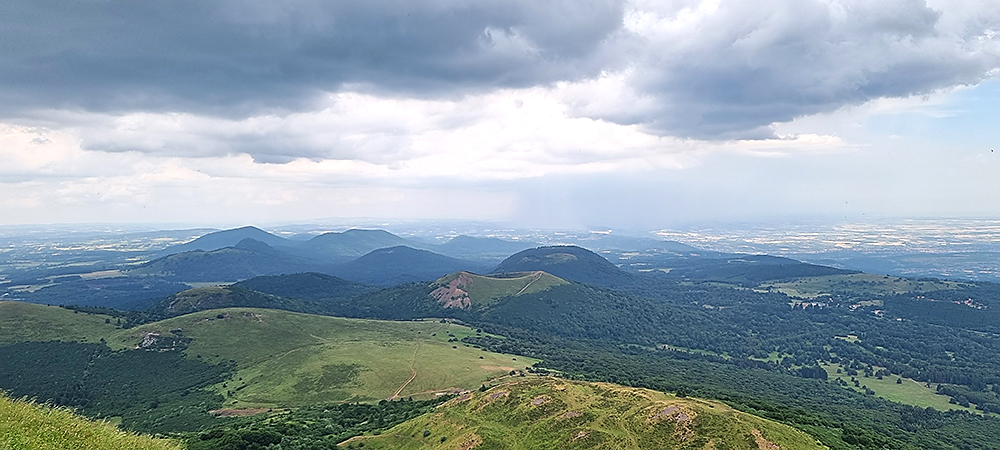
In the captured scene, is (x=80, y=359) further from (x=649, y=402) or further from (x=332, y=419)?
(x=649, y=402)

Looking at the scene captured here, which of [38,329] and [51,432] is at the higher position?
[51,432]

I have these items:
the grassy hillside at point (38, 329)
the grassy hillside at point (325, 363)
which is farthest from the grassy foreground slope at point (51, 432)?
the grassy hillside at point (38, 329)

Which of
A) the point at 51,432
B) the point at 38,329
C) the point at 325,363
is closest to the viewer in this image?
the point at 51,432

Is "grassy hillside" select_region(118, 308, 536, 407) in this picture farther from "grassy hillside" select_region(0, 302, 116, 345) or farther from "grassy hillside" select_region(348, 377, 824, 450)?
"grassy hillside" select_region(348, 377, 824, 450)

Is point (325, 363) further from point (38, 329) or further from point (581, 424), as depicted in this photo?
point (38, 329)

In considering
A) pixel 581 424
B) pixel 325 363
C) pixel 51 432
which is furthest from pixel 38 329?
pixel 51 432

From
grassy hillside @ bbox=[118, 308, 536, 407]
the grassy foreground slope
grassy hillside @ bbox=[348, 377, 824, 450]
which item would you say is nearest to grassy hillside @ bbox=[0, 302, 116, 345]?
grassy hillside @ bbox=[118, 308, 536, 407]
